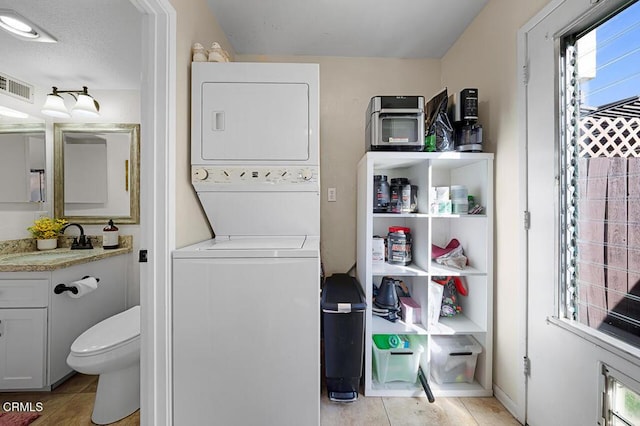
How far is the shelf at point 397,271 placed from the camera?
5.64 ft

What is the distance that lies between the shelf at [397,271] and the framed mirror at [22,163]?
307 cm

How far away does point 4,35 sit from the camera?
5.87 ft

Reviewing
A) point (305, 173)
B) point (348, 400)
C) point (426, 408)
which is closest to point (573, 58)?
point (305, 173)

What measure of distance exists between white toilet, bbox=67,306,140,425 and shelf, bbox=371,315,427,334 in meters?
1.49

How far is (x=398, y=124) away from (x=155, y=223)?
1.54m

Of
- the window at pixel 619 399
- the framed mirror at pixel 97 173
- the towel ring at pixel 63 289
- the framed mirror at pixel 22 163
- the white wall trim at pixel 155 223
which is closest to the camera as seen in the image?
the window at pixel 619 399

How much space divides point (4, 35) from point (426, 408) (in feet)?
12.3

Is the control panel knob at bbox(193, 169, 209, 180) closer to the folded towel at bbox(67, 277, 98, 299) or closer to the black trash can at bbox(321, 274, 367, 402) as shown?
the black trash can at bbox(321, 274, 367, 402)

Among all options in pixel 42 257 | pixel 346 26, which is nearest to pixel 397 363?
pixel 346 26

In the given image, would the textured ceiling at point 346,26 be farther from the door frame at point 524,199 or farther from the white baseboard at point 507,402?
the white baseboard at point 507,402

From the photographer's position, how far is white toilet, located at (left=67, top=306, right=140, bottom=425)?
1460 millimetres

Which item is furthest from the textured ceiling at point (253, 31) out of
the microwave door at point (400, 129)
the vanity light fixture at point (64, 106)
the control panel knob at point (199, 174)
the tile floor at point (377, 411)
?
the tile floor at point (377, 411)

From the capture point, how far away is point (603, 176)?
44.4 inches

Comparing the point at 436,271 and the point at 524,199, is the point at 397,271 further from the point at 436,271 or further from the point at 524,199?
the point at 524,199
